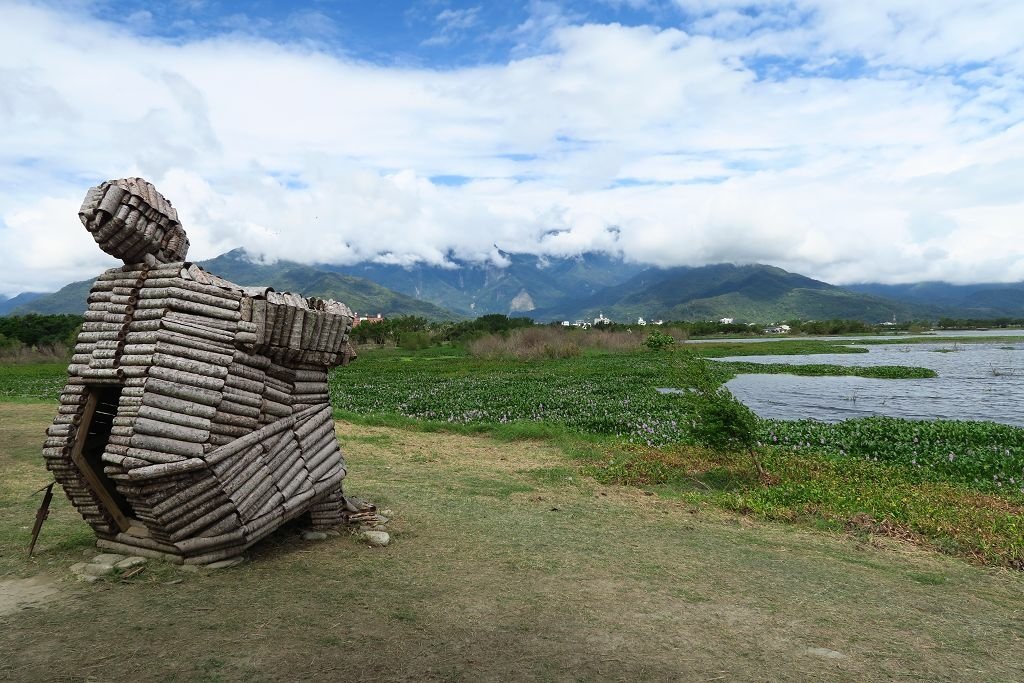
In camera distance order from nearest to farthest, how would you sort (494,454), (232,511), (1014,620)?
(1014,620) < (232,511) < (494,454)

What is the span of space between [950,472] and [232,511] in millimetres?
13637

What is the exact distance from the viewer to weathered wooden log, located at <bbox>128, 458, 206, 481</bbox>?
649cm

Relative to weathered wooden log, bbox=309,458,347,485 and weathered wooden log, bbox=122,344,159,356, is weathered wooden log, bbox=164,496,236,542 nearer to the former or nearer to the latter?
weathered wooden log, bbox=309,458,347,485

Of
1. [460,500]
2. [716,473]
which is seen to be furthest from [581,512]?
[716,473]

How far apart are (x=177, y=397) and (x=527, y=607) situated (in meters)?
4.24

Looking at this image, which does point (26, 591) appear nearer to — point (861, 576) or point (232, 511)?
point (232, 511)

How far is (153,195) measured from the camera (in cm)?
725

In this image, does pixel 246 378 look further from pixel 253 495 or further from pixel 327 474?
pixel 327 474

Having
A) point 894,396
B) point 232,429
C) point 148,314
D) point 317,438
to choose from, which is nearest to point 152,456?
point 232,429

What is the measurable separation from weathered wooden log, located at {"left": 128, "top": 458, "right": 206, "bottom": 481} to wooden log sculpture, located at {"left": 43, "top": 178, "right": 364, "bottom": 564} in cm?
1

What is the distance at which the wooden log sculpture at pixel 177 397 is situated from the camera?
22.0 ft

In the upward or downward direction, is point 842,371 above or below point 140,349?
below

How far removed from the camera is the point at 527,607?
6262 millimetres

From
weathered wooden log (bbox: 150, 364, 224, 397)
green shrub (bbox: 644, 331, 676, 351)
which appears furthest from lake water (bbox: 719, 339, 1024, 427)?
weathered wooden log (bbox: 150, 364, 224, 397)
